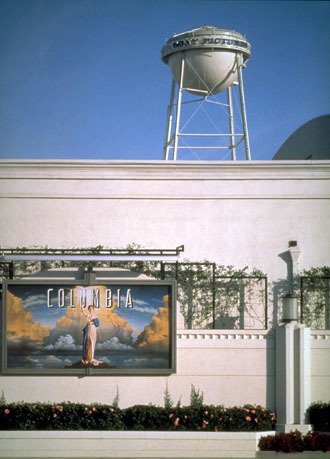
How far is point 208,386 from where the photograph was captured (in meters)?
22.8

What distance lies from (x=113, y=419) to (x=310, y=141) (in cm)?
1608

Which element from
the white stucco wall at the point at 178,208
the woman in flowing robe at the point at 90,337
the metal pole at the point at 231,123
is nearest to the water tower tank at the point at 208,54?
the metal pole at the point at 231,123

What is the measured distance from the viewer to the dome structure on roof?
33.0m

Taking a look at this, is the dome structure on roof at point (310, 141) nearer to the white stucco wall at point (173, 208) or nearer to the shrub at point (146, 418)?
the white stucco wall at point (173, 208)

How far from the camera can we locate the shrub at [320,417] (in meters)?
22.2

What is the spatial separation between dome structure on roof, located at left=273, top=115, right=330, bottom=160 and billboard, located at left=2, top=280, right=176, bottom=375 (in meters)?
12.7

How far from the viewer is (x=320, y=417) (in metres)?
22.3

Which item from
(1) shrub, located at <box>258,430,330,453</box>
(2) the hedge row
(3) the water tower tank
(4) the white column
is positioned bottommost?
(1) shrub, located at <box>258,430,330,453</box>

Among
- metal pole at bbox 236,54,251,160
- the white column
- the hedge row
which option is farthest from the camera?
metal pole at bbox 236,54,251,160

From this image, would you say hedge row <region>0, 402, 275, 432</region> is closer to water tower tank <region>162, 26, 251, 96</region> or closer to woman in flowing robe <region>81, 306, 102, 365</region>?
woman in flowing robe <region>81, 306, 102, 365</region>

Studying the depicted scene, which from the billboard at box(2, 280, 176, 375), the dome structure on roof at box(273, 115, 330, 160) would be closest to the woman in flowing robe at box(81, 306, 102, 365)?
the billboard at box(2, 280, 176, 375)

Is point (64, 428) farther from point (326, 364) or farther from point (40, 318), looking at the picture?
point (326, 364)

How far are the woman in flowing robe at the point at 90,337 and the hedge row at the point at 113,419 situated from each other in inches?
49.1

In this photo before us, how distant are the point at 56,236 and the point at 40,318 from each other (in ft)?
17.1
